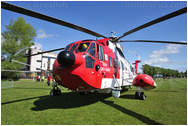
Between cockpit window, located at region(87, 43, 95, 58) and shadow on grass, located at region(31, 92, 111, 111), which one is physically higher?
cockpit window, located at region(87, 43, 95, 58)

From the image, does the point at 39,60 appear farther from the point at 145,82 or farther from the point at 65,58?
the point at 65,58

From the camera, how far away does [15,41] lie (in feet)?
106

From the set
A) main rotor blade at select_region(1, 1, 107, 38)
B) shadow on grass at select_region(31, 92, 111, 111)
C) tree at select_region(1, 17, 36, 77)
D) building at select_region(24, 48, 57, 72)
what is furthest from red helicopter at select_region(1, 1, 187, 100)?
building at select_region(24, 48, 57, 72)

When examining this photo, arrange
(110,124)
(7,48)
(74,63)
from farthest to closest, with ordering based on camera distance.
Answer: (7,48)
(74,63)
(110,124)

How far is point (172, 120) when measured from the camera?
4449mm

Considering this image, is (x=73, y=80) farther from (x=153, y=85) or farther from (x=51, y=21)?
(x=153, y=85)

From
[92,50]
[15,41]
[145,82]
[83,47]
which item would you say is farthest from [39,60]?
[145,82]

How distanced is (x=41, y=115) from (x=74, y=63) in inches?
96.6

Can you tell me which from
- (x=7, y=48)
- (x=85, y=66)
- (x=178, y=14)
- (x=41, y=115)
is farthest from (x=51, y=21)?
(x=7, y=48)

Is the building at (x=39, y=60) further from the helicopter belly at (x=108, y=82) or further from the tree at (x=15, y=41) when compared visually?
the helicopter belly at (x=108, y=82)

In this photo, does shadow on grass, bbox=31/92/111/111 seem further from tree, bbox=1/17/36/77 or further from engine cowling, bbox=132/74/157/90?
tree, bbox=1/17/36/77

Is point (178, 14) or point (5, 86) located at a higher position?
point (178, 14)

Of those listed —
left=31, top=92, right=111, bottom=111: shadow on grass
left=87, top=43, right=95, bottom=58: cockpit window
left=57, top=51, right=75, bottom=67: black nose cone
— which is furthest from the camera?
left=31, top=92, right=111, bottom=111: shadow on grass

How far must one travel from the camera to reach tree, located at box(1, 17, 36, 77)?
30984 millimetres
